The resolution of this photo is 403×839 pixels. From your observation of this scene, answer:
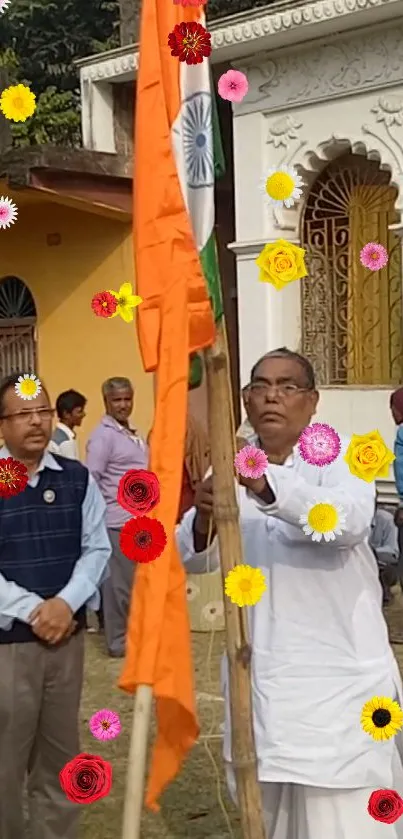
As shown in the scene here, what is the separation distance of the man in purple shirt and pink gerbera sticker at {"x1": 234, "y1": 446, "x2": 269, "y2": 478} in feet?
13.0

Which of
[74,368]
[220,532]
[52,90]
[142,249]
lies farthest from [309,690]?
[52,90]

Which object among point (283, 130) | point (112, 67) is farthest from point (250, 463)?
point (112, 67)

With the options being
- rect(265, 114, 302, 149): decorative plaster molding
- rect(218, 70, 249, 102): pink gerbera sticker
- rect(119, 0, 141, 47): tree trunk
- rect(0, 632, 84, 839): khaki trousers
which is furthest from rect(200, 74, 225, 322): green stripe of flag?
rect(119, 0, 141, 47): tree trunk

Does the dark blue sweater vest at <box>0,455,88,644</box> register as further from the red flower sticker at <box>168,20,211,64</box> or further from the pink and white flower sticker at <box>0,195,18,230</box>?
the red flower sticker at <box>168,20,211,64</box>

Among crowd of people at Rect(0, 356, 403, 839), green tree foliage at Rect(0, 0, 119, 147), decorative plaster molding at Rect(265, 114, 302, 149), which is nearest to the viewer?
crowd of people at Rect(0, 356, 403, 839)

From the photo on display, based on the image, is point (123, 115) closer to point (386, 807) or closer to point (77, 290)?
point (77, 290)

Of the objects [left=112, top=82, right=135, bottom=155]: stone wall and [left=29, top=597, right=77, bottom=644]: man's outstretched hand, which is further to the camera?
[left=112, top=82, right=135, bottom=155]: stone wall

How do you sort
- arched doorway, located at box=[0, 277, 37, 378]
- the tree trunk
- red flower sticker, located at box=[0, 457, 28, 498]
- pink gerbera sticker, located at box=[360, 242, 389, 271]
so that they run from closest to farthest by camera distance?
pink gerbera sticker, located at box=[360, 242, 389, 271] < red flower sticker, located at box=[0, 457, 28, 498] < the tree trunk < arched doorway, located at box=[0, 277, 37, 378]

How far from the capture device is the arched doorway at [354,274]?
865 centimetres

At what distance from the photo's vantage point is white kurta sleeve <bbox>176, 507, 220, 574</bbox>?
120 inches

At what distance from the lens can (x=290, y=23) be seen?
827 cm

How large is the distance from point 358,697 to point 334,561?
1.16ft

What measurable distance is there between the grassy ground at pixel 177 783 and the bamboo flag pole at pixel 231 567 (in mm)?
1589

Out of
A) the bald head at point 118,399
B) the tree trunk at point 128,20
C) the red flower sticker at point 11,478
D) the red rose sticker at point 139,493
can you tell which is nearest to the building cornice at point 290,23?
the tree trunk at point 128,20
